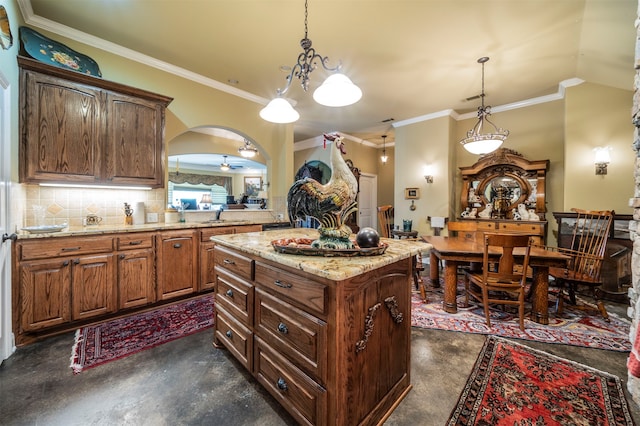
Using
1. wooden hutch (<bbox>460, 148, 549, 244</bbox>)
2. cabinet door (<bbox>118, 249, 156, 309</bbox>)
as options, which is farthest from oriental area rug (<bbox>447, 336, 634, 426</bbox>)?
cabinet door (<bbox>118, 249, 156, 309</bbox>)

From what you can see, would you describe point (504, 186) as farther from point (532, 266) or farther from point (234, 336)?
point (234, 336)

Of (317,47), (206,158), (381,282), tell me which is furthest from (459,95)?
(206,158)

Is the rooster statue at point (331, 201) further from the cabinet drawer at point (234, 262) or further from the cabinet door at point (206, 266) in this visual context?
the cabinet door at point (206, 266)

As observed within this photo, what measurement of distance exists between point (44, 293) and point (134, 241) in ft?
2.41

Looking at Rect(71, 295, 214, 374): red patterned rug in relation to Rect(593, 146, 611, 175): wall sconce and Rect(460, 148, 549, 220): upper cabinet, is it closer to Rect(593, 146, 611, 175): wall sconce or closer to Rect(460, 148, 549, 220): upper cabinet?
Rect(460, 148, 549, 220): upper cabinet

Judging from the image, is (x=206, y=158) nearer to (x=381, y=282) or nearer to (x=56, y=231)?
(x=56, y=231)

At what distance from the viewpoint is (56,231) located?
2250mm

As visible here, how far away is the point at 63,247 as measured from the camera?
217 centimetres

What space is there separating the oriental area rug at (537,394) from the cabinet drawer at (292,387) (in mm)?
808

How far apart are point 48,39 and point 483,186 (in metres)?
6.34

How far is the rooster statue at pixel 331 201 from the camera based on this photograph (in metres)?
1.39

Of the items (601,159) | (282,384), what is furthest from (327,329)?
(601,159)

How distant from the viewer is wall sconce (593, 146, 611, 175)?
3.39m

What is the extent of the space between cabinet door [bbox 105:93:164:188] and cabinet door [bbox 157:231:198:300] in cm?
70
